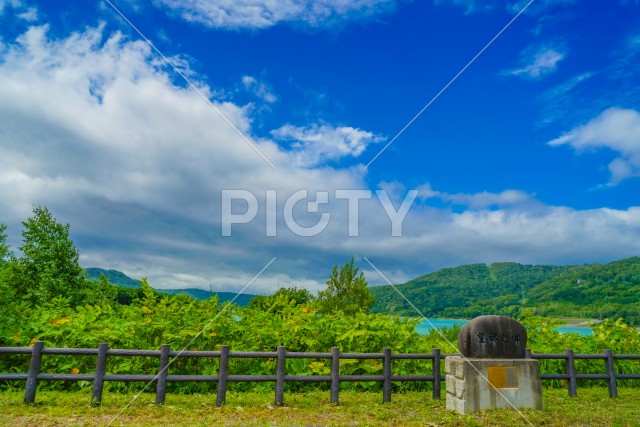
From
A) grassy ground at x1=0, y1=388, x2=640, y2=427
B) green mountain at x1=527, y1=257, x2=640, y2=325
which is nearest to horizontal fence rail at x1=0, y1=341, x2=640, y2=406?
grassy ground at x1=0, y1=388, x2=640, y2=427

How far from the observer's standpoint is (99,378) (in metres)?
8.81

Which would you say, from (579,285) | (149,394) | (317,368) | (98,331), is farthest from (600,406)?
(579,285)

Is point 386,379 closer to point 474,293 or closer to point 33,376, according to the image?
point 33,376

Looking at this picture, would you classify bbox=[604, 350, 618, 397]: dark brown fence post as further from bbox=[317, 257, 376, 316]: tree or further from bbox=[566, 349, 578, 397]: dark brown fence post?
bbox=[317, 257, 376, 316]: tree

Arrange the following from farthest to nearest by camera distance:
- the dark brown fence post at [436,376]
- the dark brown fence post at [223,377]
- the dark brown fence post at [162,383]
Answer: the dark brown fence post at [436,376]
the dark brown fence post at [223,377]
the dark brown fence post at [162,383]

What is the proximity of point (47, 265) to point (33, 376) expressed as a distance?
2100cm

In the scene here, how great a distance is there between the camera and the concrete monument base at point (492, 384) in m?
8.60

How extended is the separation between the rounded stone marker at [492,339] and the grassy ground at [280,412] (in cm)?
111

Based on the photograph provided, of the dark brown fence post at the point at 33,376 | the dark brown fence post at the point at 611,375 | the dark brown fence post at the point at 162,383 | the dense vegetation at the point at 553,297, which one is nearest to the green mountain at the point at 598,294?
the dense vegetation at the point at 553,297

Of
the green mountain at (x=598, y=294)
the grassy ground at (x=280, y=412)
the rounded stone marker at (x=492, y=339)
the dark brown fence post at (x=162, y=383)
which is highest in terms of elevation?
the green mountain at (x=598, y=294)

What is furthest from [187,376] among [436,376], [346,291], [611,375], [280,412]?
[346,291]

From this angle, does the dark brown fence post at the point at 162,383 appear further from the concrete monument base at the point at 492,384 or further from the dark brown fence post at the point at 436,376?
the dark brown fence post at the point at 436,376

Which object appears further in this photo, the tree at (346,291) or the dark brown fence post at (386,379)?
the tree at (346,291)

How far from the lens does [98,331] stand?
1086 cm
